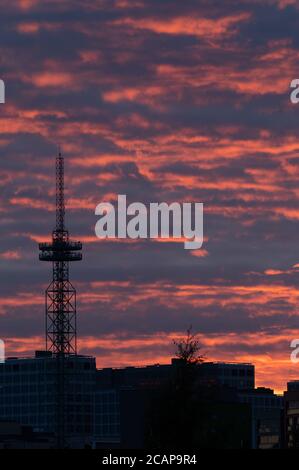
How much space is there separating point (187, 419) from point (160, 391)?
14.1 feet
